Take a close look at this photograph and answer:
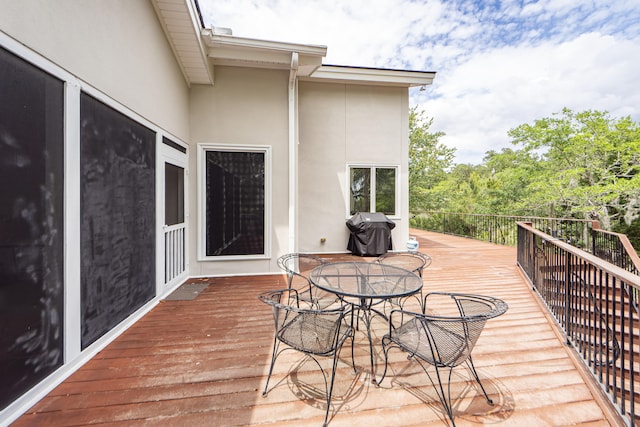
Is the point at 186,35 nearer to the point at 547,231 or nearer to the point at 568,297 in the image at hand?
the point at 568,297

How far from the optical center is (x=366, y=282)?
241 centimetres

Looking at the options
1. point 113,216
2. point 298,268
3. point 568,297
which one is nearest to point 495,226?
point 568,297

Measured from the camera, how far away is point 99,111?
2.27m

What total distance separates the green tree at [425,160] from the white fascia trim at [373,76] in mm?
6751

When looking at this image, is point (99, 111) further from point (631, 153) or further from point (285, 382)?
point (631, 153)

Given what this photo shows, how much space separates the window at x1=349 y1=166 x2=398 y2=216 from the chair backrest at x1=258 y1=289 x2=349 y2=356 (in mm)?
4353

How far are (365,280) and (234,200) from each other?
293 cm

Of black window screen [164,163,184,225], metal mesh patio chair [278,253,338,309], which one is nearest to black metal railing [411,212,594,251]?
metal mesh patio chair [278,253,338,309]

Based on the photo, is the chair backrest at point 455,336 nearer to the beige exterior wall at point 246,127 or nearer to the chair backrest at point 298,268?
the chair backrest at point 298,268

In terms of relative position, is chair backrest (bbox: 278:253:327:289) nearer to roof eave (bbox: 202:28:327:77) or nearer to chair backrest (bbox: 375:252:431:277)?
chair backrest (bbox: 375:252:431:277)

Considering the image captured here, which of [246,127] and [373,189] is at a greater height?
[246,127]

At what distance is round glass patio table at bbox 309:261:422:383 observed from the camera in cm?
200

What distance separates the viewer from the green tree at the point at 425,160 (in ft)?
40.0

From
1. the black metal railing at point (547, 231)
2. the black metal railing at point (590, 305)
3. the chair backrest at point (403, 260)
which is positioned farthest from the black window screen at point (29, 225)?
the black metal railing at point (547, 231)
